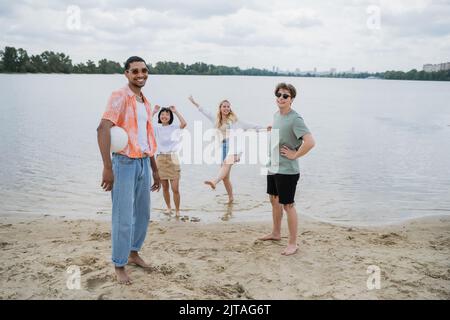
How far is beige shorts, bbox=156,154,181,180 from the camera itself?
7312mm

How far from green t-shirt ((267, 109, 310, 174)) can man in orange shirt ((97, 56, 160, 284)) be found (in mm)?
1698

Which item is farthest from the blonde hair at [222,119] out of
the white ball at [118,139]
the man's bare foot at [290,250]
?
the white ball at [118,139]

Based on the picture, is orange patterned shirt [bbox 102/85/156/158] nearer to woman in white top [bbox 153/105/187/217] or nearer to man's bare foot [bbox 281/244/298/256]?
man's bare foot [bbox 281/244/298/256]

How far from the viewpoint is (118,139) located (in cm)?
399

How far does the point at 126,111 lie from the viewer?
13.6ft

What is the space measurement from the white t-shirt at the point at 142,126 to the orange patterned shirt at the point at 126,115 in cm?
9

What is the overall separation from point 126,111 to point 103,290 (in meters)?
1.95

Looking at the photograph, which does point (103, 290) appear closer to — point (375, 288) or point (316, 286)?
point (316, 286)

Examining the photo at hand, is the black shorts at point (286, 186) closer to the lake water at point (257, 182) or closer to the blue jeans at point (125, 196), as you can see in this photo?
the blue jeans at point (125, 196)

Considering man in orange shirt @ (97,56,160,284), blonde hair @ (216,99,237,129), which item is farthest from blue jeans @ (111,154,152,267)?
blonde hair @ (216,99,237,129)

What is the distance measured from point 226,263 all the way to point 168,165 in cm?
276

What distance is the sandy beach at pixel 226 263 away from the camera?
4355 mm

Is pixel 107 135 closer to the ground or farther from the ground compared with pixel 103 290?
farther from the ground
